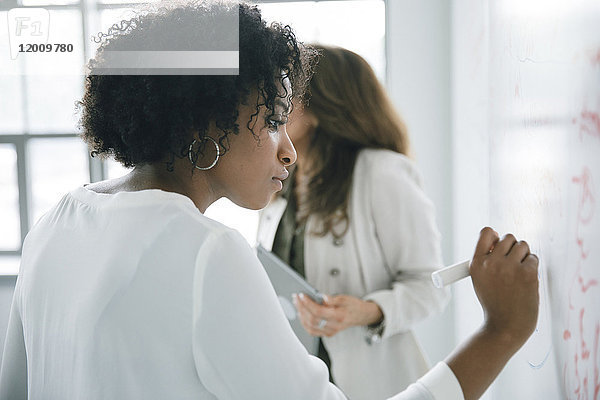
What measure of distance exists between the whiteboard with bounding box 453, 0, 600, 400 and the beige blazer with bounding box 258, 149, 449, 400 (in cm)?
18

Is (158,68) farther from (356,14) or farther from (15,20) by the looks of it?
(15,20)

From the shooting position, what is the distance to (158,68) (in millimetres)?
689

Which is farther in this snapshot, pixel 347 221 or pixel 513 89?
pixel 347 221

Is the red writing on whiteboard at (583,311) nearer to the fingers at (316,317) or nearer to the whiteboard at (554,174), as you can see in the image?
the whiteboard at (554,174)

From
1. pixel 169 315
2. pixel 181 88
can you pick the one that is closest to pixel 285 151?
pixel 181 88

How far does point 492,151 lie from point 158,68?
92 centimetres

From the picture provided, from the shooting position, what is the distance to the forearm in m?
0.74

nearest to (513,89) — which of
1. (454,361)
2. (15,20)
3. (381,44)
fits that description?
(454,361)

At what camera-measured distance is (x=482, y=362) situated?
0.74 meters

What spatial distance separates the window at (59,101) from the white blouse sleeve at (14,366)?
5.69 ft

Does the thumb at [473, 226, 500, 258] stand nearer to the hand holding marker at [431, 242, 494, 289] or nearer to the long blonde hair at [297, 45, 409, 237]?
the hand holding marker at [431, 242, 494, 289]

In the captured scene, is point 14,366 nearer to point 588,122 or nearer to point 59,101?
point 588,122

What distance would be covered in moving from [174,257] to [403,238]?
32.8 inches

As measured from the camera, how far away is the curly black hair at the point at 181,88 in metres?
0.69
